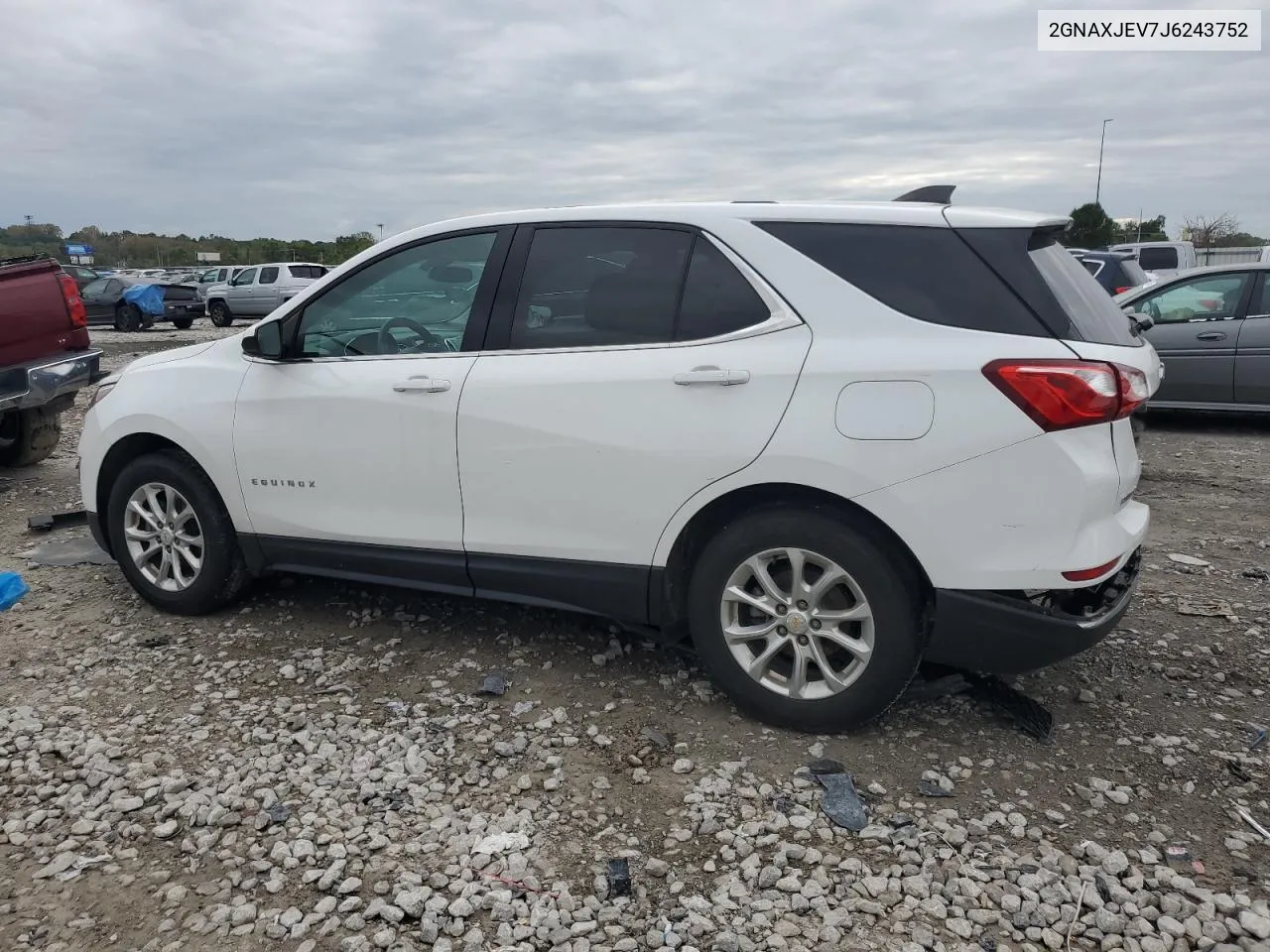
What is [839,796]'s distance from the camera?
3.10m

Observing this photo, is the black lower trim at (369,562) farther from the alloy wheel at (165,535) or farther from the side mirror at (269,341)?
the side mirror at (269,341)

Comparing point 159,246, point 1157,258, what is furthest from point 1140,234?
point 159,246

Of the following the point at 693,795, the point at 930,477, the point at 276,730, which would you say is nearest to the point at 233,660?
the point at 276,730

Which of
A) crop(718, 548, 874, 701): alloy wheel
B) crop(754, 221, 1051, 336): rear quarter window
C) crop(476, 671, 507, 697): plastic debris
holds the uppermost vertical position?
crop(754, 221, 1051, 336): rear quarter window

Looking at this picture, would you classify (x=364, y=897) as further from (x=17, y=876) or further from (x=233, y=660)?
(x=233, y=660)

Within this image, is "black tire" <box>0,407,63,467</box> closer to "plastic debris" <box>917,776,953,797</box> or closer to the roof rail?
the roof rail

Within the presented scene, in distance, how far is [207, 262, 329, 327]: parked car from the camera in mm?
26297

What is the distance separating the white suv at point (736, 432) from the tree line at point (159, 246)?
5652cm

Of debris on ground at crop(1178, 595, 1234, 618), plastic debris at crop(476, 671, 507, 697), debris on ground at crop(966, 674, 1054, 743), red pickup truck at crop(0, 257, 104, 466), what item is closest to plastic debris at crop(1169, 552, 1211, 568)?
debris on ground at crop(1178, 595, 1234, 618)

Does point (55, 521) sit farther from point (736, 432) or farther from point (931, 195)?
point (931, 195)

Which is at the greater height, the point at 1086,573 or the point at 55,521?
the point at 1086,573

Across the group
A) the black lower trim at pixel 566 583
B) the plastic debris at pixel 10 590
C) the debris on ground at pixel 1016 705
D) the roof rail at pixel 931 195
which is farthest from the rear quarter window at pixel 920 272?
the plastic debris at pixel 10 590

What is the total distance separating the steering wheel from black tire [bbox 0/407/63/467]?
5.43 metres

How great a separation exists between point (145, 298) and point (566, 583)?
25184mm
